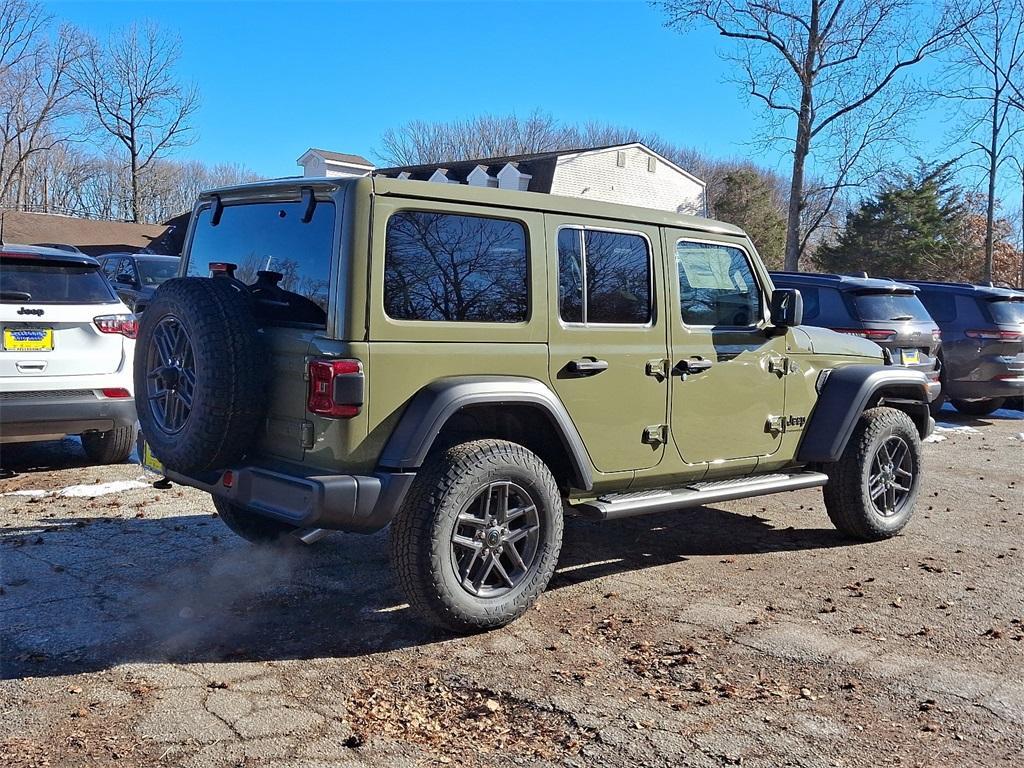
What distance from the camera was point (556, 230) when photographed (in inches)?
182

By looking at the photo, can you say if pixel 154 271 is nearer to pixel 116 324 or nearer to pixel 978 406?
pixel 116 324

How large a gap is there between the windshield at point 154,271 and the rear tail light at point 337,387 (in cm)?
1149

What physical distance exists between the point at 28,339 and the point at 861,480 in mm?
5871

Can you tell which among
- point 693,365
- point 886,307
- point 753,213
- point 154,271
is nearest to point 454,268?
point 693,365

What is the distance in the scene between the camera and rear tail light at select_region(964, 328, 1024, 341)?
12.2m

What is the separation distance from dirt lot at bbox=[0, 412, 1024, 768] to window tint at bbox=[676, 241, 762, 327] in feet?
4.94

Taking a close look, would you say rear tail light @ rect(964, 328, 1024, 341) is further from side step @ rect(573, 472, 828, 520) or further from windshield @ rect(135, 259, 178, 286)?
windshield @ rect(135, 259, 178, 286)

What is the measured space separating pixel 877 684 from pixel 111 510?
4.96m

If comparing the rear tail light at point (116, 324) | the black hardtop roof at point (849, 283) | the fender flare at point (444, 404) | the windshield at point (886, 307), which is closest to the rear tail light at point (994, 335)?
the windshield at point (886, 307)

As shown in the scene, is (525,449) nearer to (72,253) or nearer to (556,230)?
(556,230)

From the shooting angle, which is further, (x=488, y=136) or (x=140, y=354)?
(x=488, y=136)

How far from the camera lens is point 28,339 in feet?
21.9

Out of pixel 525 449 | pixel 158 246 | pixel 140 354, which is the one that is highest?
pixel 158 246

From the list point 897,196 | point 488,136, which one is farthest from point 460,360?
point 488,136
